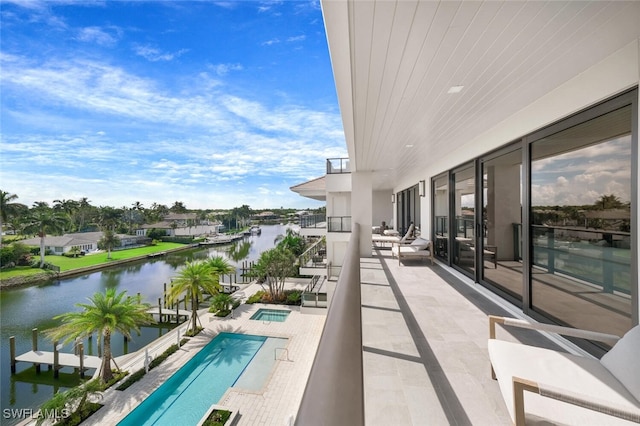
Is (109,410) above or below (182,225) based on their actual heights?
below

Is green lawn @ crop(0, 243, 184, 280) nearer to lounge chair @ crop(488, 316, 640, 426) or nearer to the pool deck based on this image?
the pool deck

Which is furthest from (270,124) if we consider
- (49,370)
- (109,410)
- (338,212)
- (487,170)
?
(487,170)

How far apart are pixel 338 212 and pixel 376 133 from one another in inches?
482

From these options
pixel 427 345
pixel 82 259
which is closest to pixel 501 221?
pixel 427 345

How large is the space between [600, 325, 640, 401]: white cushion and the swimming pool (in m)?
13.4

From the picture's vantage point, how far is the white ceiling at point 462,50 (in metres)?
1.79

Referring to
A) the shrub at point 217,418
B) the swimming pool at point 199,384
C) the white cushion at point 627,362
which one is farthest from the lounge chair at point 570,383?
the swimming pool at point 199,384

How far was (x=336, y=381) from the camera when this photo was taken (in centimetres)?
46

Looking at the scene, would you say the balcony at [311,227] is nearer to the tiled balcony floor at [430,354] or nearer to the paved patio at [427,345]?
the paved patio at [427,345]

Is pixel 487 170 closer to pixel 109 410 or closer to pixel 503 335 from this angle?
pixel 503 335

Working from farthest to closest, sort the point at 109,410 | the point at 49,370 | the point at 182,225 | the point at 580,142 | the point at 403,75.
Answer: the point at 182,225, the point at 49,370, the point at 109,410, the point at 580,142, the point at 403,75

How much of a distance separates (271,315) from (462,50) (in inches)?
756

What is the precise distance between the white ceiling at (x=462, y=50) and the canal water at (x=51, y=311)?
17850 millimetres

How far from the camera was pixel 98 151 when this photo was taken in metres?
55.9
